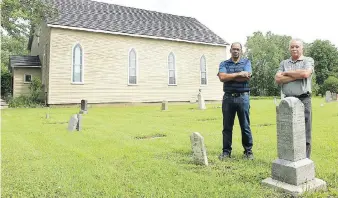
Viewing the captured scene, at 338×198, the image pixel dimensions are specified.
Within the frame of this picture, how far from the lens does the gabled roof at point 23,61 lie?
22.8 metres

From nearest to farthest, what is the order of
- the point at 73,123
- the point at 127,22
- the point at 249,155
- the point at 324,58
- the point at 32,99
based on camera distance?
the point at 249,155 < the point at 73,123 < the point at 32,99 < the point at 127,22 < the point at 324,58

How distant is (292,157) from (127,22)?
2368 cm

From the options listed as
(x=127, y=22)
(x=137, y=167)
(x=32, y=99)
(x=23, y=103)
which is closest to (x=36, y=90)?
(x=32, y=99)

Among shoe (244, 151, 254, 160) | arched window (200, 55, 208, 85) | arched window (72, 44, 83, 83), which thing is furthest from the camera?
arched window (200, 55, 208, 85)

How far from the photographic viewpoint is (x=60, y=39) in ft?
69.3

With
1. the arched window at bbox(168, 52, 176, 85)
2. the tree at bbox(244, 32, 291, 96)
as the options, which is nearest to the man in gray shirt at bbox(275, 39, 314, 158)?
the arched window at bbox(168, 52, 176, 85)

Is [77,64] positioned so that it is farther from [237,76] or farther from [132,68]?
[237,76]

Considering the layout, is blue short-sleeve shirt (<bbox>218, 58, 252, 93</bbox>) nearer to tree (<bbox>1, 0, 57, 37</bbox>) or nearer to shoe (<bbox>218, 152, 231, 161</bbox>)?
shoe (<bbox>218, 152, 231, 161</bbox>)

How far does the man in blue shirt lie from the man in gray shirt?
37.2 inches

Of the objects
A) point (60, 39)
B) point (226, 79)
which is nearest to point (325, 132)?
point (226, 79)

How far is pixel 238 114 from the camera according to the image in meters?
5.96

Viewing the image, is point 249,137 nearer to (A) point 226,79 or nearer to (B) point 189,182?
(A) point 226,79

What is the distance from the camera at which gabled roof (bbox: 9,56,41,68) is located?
2282cm

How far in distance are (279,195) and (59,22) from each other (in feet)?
69.0
